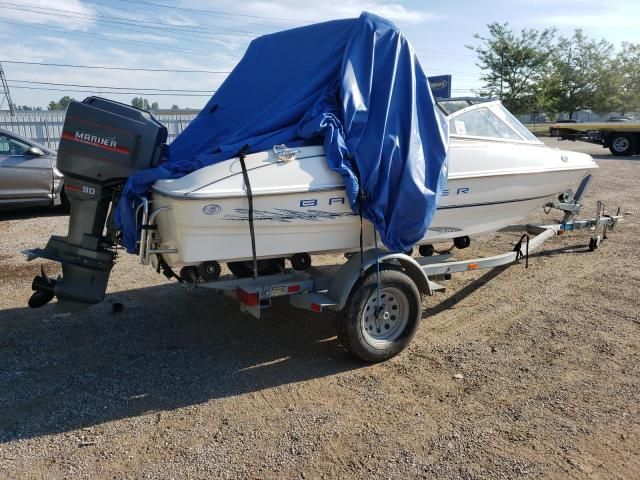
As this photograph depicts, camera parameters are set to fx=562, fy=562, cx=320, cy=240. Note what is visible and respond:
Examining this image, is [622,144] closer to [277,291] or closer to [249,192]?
[277,291]

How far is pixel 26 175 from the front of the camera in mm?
9742

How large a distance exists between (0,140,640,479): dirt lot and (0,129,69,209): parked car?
156 inches

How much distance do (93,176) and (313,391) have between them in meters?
2.30

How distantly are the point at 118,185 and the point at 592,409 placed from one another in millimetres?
3773

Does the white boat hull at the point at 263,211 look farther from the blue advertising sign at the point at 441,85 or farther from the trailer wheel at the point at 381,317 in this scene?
the blue advertising sign at the point at 441,85

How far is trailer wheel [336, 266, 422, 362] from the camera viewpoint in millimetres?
4363

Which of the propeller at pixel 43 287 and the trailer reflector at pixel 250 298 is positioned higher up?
the propeller at pixel 43 287

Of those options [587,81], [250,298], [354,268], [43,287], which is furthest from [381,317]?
[587,81]

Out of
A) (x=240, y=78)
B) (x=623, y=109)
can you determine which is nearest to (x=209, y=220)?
(x=240, y=78)

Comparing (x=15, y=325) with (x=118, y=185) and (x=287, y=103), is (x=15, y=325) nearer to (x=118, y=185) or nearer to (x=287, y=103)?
(x=118, y=185)

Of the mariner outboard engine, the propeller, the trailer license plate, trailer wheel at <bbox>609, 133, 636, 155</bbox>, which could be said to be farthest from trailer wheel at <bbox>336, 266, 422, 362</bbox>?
trailer wheel at <bbox>609, 133, 636, 155</bbox>

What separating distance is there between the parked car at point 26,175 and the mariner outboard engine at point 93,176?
594 cm

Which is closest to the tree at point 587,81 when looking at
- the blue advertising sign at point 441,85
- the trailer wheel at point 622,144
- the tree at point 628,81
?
the tree at point 628,81

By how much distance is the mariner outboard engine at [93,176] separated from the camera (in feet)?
13.8
